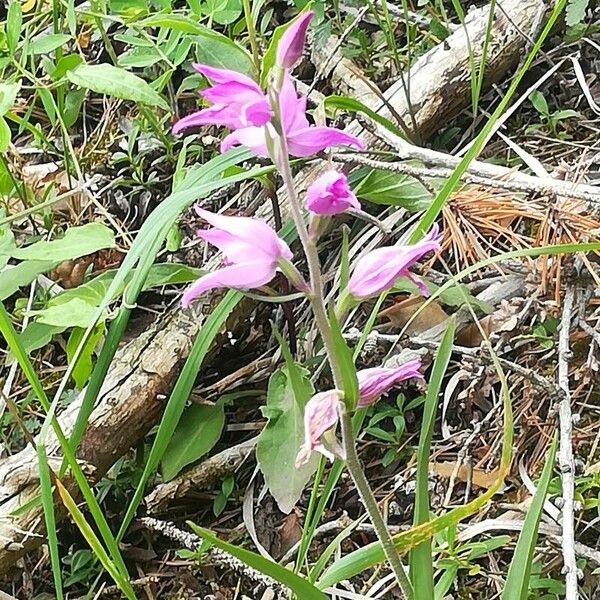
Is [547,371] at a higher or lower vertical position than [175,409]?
lower

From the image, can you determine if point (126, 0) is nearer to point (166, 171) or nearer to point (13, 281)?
point (166, 171)

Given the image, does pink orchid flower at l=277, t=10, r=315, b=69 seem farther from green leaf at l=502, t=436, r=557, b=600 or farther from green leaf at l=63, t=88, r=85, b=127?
green leaf at l=63, t=88, r=85, b=127

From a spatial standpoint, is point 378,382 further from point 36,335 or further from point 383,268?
point 36,335

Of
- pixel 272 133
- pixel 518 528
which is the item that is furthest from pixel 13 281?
pixel 518 528

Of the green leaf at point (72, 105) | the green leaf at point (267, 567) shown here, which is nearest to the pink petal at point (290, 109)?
the green leaf at point (267, 567)

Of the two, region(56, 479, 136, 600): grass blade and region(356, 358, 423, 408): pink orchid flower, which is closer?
region(356, 358, 423, 408): pink orchid flower

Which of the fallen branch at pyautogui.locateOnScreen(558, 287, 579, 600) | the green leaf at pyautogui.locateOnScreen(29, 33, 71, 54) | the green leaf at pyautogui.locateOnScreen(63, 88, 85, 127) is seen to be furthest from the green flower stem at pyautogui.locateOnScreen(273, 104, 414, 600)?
the green leaf at pyautogui.locateOnScreen(63, 88, 85, 127)

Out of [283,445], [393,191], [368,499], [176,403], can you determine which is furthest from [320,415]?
[393,191]
